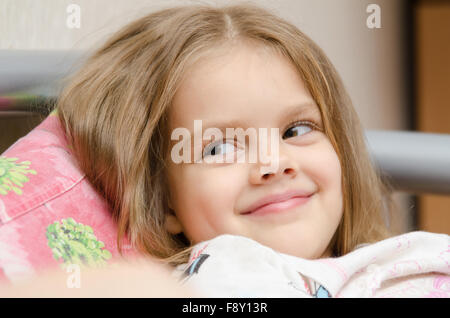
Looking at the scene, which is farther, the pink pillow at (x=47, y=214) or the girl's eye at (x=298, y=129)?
the girl's eye at (x=298, y=129)

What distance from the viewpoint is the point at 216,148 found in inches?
23.4

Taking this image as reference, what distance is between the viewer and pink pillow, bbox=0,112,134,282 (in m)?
0.47

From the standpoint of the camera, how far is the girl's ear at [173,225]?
0.64 metres

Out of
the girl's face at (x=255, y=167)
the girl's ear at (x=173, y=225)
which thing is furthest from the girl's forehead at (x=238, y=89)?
the girl's ear at (x=173, y=225)

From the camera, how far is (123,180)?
0.61 meters

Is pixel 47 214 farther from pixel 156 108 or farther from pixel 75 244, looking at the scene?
pixel 156 108

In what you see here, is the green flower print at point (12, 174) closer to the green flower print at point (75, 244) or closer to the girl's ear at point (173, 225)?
the green flower print at point (75, 244)

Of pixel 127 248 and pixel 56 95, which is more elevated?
pixel 56 95

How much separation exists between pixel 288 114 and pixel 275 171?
75 mm

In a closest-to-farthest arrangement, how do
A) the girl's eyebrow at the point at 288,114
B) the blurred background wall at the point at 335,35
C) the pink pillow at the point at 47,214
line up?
1. the pink pillow at the point at 47,214
2. the girl's eyebrow at the point at 288,114
3. the blurred background wall at the point at 335,35
